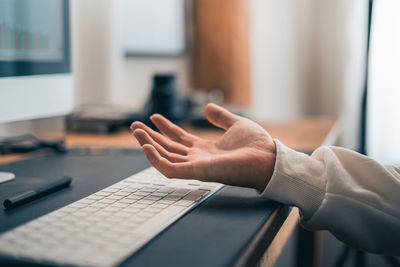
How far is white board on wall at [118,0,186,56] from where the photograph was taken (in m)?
1.85

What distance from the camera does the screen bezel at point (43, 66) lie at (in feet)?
2.44

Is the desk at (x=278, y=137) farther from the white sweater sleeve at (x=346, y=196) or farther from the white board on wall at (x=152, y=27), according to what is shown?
the white board on wall at (x=152, y=27)

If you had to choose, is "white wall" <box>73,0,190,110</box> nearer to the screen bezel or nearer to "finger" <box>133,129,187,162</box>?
the screen bezel

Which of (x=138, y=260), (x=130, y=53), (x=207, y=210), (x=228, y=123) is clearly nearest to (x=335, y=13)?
(x=130, y=53)

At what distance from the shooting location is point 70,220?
1.56 feet

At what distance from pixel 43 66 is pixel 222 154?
0.42 m

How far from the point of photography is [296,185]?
2.00 feet

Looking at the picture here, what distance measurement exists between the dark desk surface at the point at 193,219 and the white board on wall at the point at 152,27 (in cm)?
112

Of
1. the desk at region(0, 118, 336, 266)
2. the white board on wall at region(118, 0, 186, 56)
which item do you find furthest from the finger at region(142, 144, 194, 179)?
the white board on wall at region(118, 0, 186, 56)

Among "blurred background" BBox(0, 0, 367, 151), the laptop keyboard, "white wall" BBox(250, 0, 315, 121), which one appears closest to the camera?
the laptop keyboard

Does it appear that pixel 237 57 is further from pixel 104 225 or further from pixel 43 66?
pixel 104 225

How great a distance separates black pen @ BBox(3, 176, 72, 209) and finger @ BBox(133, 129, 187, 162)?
0.43 ft

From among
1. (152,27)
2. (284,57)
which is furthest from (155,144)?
(284,57)

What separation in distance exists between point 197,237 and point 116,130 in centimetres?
101
